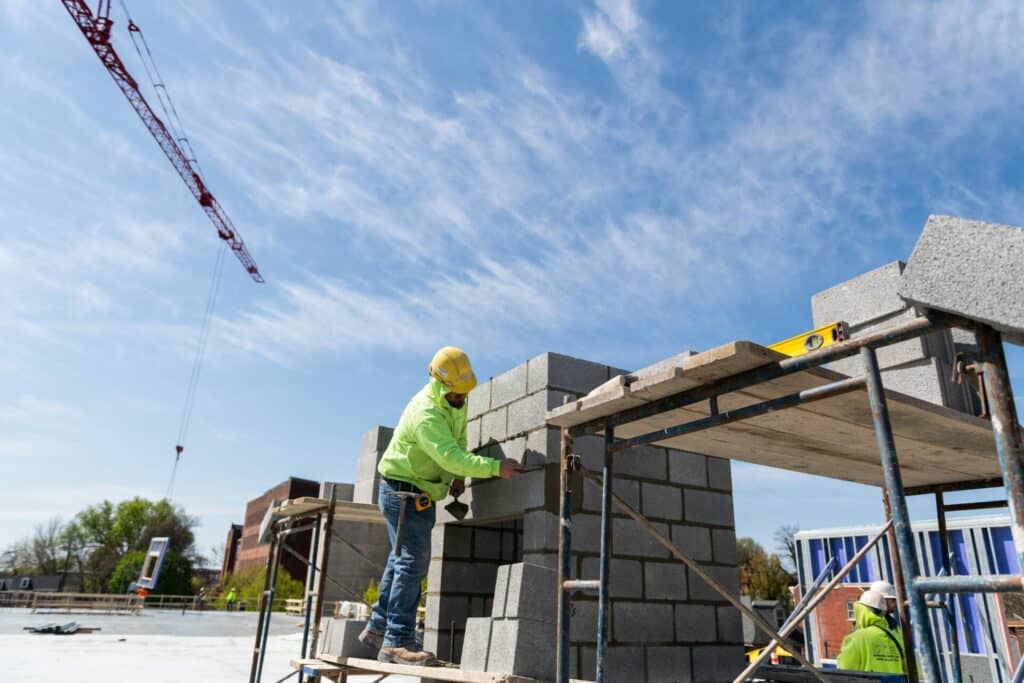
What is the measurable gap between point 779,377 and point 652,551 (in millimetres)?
2587

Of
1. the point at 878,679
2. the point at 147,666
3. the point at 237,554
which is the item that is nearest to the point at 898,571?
the point at 878,679

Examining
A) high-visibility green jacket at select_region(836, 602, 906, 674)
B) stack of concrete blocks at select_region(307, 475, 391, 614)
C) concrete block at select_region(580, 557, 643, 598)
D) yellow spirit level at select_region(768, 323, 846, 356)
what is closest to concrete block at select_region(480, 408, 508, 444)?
concrete block at select_region(580, 557, 643, 598)

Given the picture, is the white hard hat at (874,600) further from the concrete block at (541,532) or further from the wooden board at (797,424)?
the concrete block at (541,532)

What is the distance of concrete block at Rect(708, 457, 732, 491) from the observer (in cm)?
579

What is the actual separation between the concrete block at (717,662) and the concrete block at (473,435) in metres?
2.45

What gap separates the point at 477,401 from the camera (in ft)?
21.0

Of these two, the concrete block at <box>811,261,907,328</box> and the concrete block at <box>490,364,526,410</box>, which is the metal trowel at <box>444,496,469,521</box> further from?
the concrete block at <box>811,261,907,328</box>

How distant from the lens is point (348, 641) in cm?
585

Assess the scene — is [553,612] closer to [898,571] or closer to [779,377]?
[779,377]

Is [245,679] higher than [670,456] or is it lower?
lower

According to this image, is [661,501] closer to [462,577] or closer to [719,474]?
[719,474]

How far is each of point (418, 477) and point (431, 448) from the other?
0.46 m

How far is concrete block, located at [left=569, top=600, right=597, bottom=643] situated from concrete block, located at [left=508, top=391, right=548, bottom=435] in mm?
1306

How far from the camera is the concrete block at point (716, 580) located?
5379 mm
